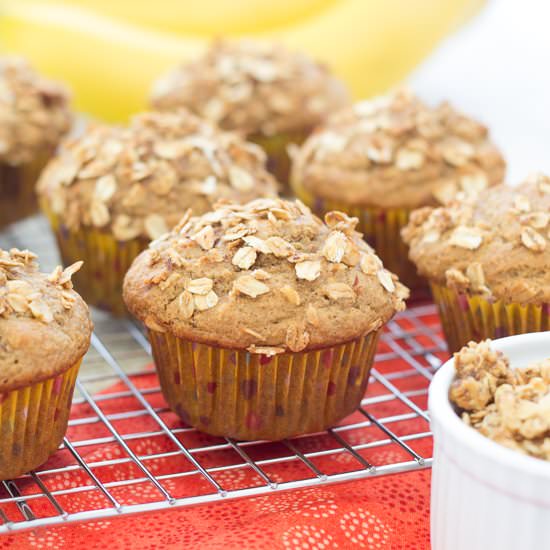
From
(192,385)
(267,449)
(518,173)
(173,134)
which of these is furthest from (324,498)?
(518,173)

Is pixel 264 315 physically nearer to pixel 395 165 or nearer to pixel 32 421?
pixel 32 421

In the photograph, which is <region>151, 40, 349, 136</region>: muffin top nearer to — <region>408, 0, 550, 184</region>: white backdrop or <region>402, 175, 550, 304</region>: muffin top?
<region>408, 0, 550, 184</region>: white backdrop

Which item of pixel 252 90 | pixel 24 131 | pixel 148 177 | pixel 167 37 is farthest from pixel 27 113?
pixel 167 37

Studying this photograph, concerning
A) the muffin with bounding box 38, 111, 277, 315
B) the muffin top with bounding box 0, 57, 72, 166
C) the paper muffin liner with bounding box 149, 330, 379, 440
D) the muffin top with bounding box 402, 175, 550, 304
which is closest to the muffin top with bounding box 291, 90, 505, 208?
the muffin with bounding box 38, 111, 277, 315

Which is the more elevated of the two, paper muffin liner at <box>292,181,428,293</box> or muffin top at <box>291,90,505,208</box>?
muffin top at <box>291,90,505,208</box>

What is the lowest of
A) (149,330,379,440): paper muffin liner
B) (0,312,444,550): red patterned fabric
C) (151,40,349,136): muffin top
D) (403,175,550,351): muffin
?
(0,312,444,550): red patterned fabric

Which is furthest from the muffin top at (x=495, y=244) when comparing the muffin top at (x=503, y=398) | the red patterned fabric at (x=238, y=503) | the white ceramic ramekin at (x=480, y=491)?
the white ceramic ramekin at (x=480, y=491)
